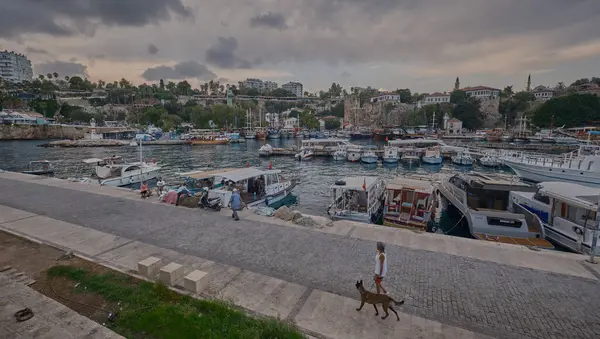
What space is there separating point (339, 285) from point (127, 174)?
2701 cm

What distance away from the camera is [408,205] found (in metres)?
17.6

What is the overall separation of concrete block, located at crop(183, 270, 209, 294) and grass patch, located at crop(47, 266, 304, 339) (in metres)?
0.37

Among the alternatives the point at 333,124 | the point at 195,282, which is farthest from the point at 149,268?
the point at 333,124

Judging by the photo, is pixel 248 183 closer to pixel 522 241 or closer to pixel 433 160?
pixel 522 241

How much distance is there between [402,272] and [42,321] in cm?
893

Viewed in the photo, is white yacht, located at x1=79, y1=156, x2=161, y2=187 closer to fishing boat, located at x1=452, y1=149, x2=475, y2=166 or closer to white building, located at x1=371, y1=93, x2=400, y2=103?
fishing boat, located at x1=452, y1=149, x2=475, y2=166

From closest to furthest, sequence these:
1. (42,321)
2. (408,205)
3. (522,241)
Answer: (42,321) < (522,241) < (408,205)

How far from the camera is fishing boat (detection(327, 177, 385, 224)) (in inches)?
671

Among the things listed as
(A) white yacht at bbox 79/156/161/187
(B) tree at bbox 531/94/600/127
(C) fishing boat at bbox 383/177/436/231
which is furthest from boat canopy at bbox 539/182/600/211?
(B) tree at bbox 531/94/600/127

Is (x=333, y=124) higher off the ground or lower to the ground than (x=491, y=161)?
higher

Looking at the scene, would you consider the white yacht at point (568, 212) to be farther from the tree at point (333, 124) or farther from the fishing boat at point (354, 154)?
the tree at point (333, 124)

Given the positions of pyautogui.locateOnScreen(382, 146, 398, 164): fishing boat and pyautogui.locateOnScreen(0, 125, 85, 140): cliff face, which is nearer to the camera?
pyautogui.locateOnScreen(382, 146, 398, 164): fishing boat

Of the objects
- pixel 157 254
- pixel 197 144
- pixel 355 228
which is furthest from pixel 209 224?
pixel 197 144

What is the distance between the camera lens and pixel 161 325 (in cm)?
602
